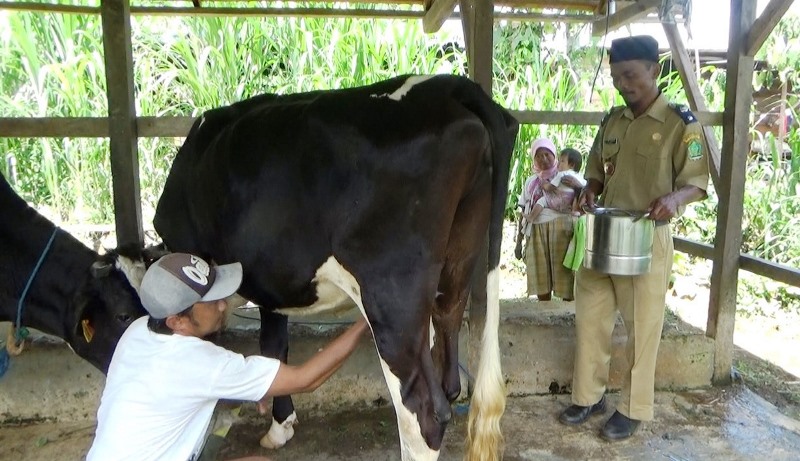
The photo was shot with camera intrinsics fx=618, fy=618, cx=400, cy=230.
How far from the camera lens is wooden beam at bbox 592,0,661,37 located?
3.97m

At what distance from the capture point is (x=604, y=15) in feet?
15.2

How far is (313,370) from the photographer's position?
1969 mm

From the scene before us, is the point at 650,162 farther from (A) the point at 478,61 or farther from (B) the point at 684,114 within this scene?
(A) the point at 478,61

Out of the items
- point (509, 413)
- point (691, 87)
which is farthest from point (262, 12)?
point (509, 413)

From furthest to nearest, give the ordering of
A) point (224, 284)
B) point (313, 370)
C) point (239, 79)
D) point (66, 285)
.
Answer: point (239, 79) < point (66, 285) < point (313, 370) < point (224, 284)

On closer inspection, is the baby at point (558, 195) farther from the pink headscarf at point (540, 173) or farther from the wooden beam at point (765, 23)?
the wooden beam at point (765, 23)

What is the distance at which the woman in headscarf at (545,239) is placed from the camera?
4398mm

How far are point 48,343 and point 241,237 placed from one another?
152 cm

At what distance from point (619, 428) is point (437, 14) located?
287 centimetres

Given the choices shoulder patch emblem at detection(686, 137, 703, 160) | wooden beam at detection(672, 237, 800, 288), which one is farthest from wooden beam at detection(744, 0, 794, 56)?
wooden beam at detection(672, 237, 800, 288)

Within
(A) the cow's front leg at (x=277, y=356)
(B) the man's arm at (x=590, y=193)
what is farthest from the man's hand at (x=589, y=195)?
(A) the cow's front leg at (x=277, y=356)

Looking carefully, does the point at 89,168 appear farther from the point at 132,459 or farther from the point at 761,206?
the point at 761,206

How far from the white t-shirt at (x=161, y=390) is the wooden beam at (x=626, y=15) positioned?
307cm

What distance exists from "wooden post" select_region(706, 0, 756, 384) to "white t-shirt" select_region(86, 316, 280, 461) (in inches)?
117
